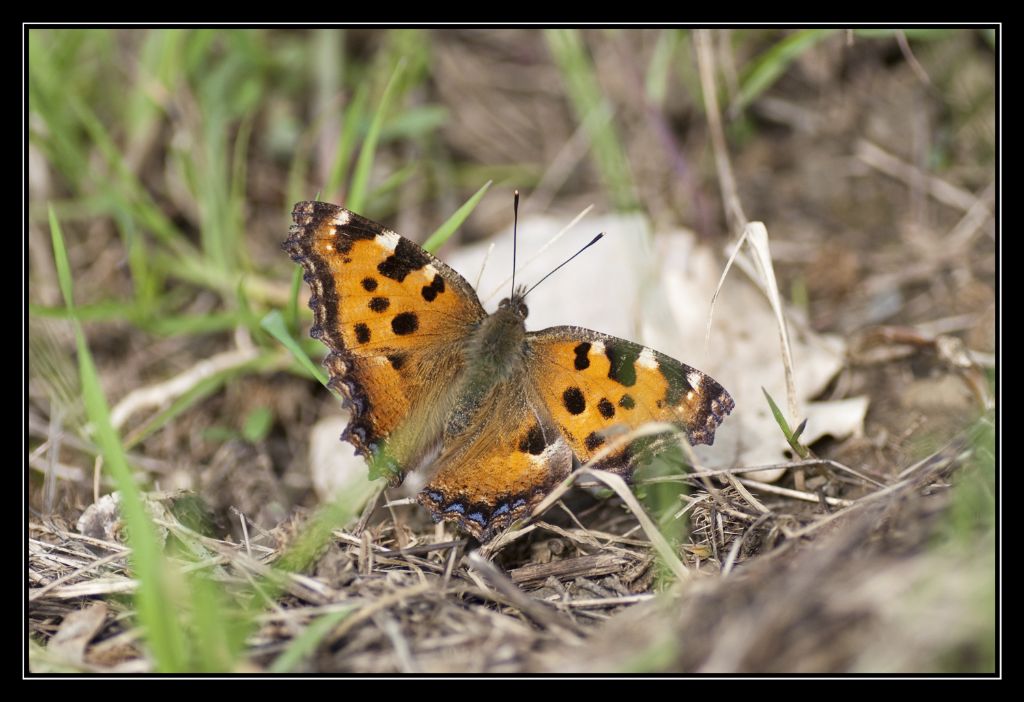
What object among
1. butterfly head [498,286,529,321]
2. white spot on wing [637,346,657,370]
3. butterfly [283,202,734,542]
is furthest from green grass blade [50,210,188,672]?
white spot on wing [637,346,657,370]

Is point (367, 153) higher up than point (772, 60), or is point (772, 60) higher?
point (772, 60)

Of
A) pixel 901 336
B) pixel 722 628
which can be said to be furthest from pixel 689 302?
pixel 722 628

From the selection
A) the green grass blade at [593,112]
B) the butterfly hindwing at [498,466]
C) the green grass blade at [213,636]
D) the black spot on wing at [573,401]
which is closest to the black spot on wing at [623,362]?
the black spot on wing at [573,401]

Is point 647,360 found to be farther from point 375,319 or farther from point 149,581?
point 149,581

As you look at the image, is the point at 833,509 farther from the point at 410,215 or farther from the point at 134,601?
the point at 410,215

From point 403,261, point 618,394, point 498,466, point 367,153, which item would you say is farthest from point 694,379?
point 367,153

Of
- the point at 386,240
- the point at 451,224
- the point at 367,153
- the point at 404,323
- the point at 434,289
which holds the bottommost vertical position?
the point at 404,323
